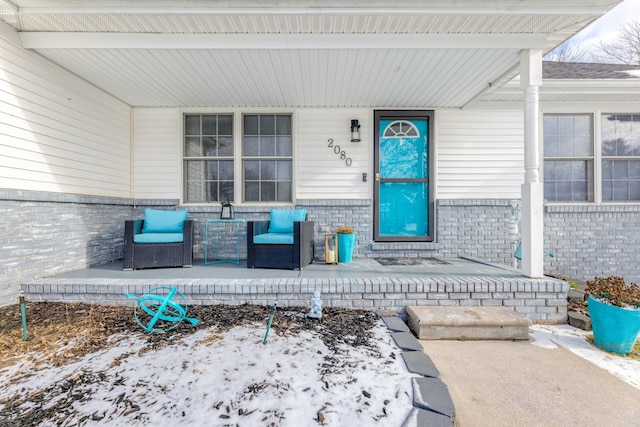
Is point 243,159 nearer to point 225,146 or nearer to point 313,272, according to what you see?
point 225,146

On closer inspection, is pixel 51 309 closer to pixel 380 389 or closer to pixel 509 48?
pixel 380 389

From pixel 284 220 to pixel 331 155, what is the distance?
1.34 metres

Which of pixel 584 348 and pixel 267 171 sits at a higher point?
pixel 267 171

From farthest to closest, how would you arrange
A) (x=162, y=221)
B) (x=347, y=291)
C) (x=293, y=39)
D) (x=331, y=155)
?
(x=331, y=155) < (x=162, y=221) < (x=293, y=39) < (x=347, y=291)

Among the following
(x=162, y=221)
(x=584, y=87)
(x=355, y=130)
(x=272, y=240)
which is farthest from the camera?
(x=355, y=130)

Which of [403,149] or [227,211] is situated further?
[403,149]

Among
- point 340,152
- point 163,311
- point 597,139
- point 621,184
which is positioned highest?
point 597,139

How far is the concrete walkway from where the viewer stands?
1550 mm

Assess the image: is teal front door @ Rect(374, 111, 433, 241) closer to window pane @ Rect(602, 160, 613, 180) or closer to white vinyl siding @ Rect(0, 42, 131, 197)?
window pane @ Rect(602, 160, 613, 180)

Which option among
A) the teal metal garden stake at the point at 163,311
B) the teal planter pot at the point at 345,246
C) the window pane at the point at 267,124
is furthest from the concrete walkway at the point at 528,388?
the window pane at the point at 267,124

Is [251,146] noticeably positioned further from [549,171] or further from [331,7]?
[549,171]

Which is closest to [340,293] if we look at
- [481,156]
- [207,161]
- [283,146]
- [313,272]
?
[313,272]

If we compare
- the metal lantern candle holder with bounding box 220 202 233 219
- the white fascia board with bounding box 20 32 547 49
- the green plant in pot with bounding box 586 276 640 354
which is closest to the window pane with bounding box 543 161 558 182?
the white fascia board with bounding box 20 32 547 49

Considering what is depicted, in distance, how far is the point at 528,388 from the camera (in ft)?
5.96
